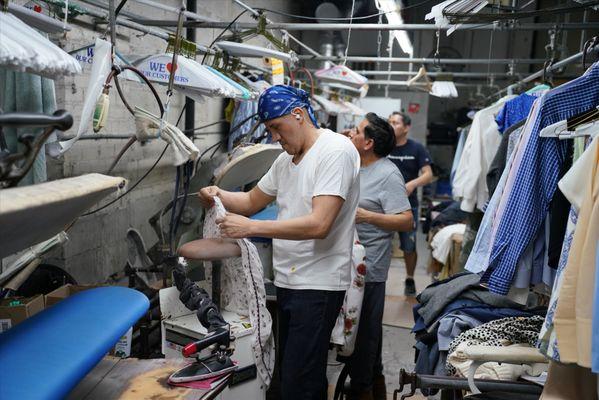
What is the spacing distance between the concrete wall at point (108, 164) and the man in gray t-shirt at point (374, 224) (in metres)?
1.33

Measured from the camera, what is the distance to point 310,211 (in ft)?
7.16

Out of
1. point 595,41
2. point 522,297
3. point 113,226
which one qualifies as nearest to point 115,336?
point 522,297

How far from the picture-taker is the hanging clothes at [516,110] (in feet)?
9.84

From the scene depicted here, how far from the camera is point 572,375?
4.99 feet

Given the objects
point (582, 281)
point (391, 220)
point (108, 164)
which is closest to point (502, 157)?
point (391, 220)

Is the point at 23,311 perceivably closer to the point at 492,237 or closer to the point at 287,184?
the point at 287,184

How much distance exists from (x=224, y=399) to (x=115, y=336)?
2.73 feet

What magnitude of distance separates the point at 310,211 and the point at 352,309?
0.73 m

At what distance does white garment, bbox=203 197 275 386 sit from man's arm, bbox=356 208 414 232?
748mm

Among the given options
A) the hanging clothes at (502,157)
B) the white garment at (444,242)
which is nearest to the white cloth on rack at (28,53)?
the hanging clothes at (502,157)

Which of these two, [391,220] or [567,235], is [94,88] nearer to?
[567,235]

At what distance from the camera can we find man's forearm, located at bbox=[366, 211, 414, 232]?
283 cm

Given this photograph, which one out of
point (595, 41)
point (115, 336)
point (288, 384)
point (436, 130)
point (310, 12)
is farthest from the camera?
point (436, 130)

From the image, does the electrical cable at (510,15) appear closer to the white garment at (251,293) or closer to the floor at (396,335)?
the white garment at (251,293)
